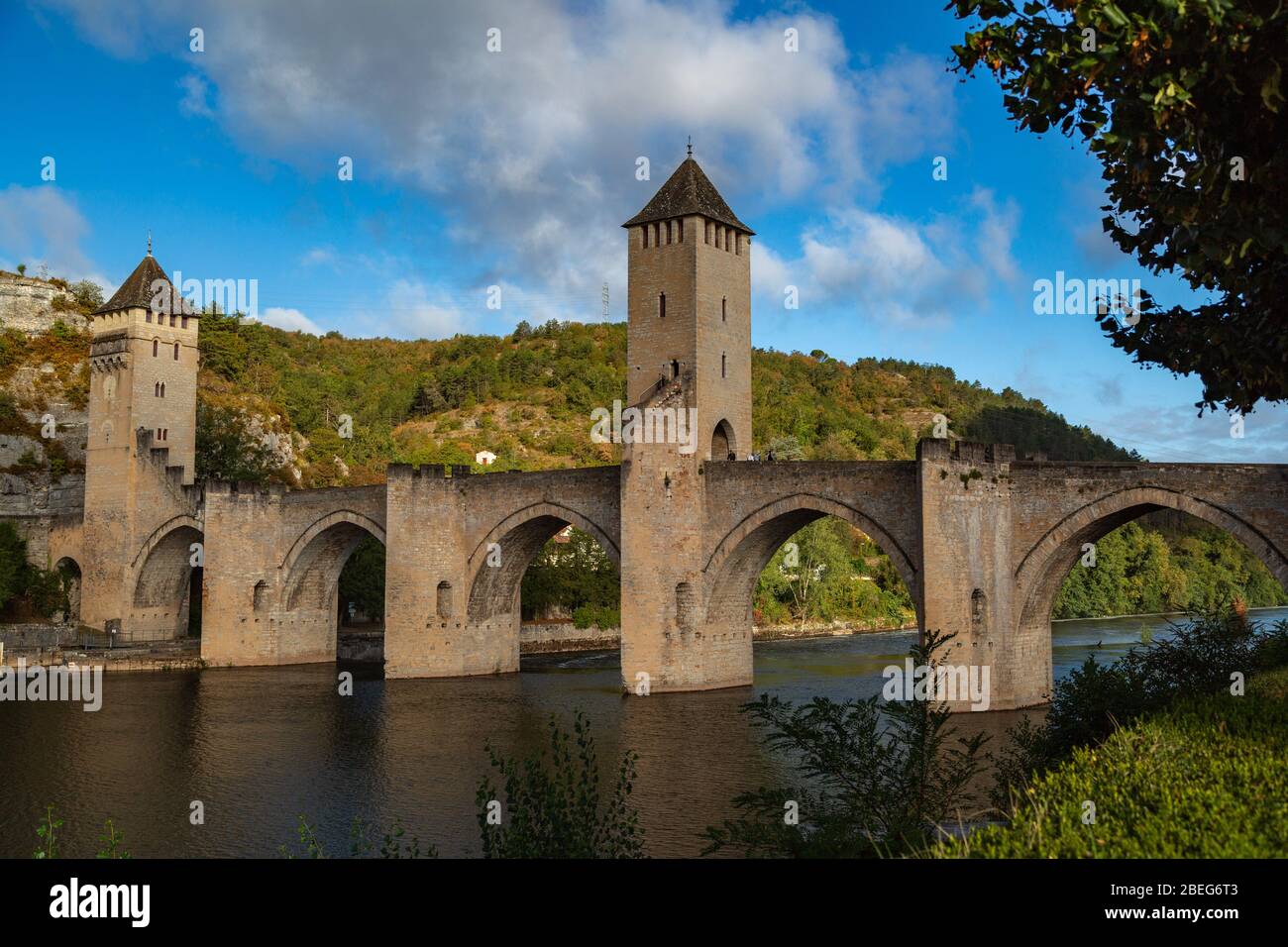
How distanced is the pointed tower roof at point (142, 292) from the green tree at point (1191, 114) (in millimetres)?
36073

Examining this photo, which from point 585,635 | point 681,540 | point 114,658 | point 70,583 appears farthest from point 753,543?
point 70,583

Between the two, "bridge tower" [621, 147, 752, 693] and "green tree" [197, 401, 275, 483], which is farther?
"green tree" [197, 401, 275, 483]

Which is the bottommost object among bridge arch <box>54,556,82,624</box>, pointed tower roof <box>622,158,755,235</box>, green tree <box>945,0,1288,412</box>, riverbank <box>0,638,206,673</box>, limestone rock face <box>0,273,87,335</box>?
riverbank <box>0,638,206,673</box>

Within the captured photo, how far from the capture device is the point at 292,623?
3397 cm

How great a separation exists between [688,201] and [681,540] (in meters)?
8.14

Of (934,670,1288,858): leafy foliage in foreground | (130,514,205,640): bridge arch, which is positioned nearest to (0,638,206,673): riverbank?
(130,514,205,640): bridge arch

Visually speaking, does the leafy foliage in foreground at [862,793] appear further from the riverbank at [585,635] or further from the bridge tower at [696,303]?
the riverbank at [585,635]

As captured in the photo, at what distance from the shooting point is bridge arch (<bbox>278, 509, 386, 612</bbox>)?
108ft

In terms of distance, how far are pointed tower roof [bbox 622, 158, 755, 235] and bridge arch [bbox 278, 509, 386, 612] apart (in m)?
12.2

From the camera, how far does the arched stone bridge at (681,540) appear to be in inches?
826

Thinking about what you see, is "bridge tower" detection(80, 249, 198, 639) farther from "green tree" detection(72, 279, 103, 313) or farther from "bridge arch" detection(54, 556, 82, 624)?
"green tree" detection(72, 279, 103, 313)
